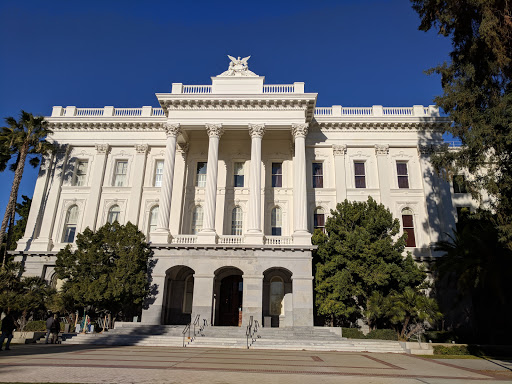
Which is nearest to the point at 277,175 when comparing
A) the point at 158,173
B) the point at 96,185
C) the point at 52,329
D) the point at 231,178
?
the point at 231,178

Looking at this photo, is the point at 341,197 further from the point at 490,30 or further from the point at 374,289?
the point at 490,30

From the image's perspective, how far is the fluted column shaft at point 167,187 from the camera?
2586 centimetres

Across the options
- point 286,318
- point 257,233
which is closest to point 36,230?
point 257,233

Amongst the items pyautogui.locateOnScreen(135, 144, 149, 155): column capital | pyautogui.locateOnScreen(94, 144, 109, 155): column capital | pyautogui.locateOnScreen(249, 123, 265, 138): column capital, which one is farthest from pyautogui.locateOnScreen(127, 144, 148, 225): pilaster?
pyautogui.locateOnScreen(249, 123, 265, 138): column capital

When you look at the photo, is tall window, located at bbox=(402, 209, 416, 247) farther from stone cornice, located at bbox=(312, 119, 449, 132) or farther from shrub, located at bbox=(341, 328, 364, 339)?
shrub, located at bbox=(341, 328, 364, 339)

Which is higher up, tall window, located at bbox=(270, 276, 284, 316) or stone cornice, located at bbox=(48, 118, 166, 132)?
stone cornice, located at bbox=(48, 118, 166, 132)

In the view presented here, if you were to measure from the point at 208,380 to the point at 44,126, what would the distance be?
95.5ft

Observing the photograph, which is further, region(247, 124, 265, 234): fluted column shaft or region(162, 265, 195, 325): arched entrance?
region(162, 265, 195, 325): arched entrance

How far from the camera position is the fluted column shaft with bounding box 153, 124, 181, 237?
2586cm

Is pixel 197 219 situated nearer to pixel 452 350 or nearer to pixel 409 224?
pixel 409 224

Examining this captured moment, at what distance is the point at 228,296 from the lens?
28.3 meters

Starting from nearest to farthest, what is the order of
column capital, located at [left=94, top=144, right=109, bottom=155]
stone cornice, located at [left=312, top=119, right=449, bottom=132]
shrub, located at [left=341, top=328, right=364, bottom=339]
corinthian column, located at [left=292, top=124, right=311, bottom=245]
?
shrub, located at [left=341, top=328, right=364, bottom=339]
corinthian column, located at [left=292, top=124, right=311, bottom=245]
stone cornice, located at [left=312, top=119, right=449, bottom=132]
column capital, located at [left=94, top=144, right=109, bottom=155]

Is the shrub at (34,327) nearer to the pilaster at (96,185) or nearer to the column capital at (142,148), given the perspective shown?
the pilaster at (96,185)

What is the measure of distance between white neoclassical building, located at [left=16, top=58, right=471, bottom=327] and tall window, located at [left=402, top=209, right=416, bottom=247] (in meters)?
0.08
